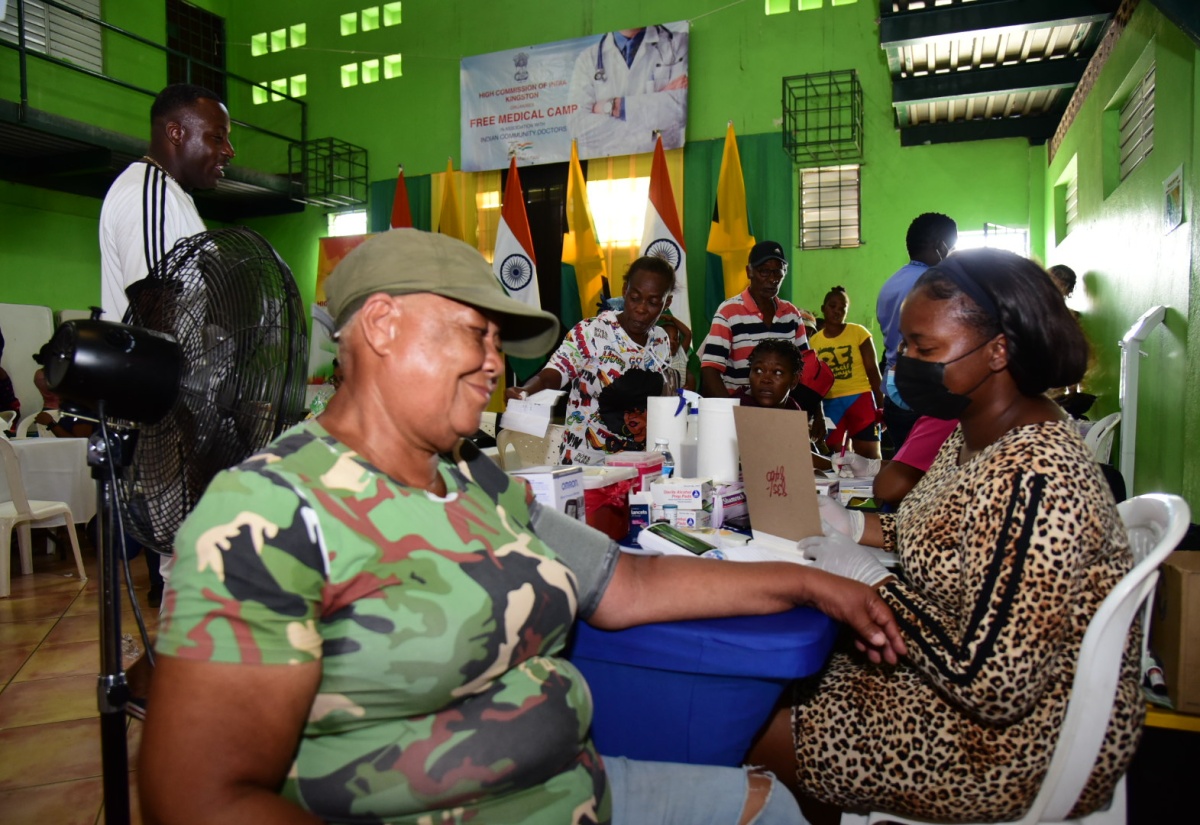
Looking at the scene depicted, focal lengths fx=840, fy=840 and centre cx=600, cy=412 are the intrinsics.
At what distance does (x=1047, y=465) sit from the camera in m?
1.20

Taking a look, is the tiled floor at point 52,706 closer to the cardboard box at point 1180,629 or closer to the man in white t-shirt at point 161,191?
the man in white t-shirt at point 161,191

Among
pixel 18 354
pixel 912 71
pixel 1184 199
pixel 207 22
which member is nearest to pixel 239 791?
pixel 1184 199

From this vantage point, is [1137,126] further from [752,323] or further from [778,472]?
[778,472]

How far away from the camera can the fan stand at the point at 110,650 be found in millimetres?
1144

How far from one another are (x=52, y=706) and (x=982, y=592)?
9.78 ft

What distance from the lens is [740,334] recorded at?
13.0 feet

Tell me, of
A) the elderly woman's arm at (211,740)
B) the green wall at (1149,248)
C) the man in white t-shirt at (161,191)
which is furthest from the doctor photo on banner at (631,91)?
the elderly woman's arm at (211,740)

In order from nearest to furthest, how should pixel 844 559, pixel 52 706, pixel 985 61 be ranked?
pixel 844 559 → pixel 52 706 → pixel 985 61

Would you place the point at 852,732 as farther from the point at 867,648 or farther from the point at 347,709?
the point at 347,709

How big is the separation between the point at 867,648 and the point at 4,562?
4.54m

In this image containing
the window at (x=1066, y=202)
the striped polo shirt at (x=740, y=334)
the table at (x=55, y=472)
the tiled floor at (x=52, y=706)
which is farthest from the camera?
the window at (x=1066, y=202)

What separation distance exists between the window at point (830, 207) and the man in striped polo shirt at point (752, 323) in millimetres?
4009

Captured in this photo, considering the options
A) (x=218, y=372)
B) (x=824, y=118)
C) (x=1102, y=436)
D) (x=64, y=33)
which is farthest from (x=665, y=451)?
(x=64, y=33)

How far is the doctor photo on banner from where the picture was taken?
8.08 metres
